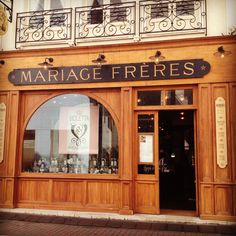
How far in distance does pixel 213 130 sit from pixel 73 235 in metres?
4.10

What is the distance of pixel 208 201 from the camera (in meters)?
7.86

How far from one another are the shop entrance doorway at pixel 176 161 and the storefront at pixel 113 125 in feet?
1.71

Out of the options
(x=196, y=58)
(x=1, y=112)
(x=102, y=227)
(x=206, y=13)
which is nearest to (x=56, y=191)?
(x=102, y=227)

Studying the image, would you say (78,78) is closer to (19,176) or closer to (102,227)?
(19,176)

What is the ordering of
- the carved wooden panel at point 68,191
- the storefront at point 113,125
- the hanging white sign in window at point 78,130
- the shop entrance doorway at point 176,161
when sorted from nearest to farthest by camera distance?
the storefront at point 113,125
the carved wooden panel at point 68,191
the hanging white sign in window at point 78,130
the shop entrance doorway at point 176,161

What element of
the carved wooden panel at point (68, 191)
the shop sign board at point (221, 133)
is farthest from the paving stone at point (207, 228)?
the carved wooden panel at point (68, 191)

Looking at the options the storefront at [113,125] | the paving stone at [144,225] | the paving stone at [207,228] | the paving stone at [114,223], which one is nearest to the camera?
the paving stone at [207,228]

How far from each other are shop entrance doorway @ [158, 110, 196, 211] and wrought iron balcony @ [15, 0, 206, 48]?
2873mm

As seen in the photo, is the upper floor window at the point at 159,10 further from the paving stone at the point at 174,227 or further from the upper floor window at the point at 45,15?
the paving stone at the point at 174,227

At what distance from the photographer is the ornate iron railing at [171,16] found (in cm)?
847

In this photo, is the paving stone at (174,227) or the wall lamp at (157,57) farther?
the wall lamp at (157,57)

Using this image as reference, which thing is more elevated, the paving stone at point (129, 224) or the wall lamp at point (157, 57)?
the wall lamp at point (157, 57)

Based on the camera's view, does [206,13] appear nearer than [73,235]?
No

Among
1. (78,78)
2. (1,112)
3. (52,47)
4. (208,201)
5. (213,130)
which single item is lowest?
(208,201)
